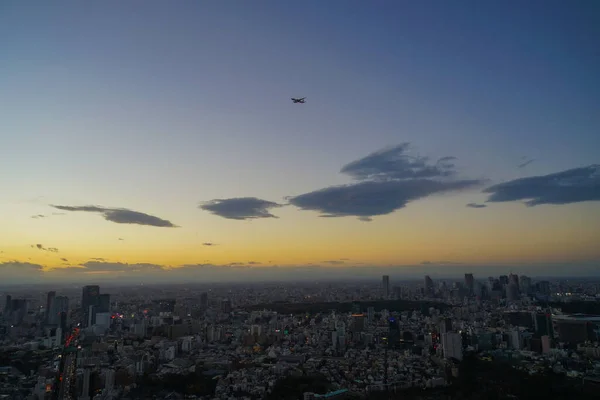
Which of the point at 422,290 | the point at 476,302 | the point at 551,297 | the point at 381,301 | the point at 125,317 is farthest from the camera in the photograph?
the point at 422,290

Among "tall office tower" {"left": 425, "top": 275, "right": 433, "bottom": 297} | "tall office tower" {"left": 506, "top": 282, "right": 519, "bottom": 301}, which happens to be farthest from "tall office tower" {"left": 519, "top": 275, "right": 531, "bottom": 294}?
"tall office tower" {"left": 425, "top": 275, "right": 433, "bottom": 297}

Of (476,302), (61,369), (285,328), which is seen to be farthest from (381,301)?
(61,369)

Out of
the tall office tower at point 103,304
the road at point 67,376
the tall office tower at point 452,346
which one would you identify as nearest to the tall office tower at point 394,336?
the tall office tower at point 452,346

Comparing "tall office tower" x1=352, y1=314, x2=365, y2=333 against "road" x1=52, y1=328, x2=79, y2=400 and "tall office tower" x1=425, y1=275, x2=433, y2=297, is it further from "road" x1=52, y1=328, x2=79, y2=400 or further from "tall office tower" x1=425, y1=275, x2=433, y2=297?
"tall office tower" x1=425, y1=275, x2=433, y2=297

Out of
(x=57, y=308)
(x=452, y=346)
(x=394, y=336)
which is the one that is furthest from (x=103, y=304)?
(x=452, y=346)

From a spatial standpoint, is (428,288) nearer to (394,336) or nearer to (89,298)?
(394,336)

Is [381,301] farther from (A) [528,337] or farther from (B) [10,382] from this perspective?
(B) [10,382]

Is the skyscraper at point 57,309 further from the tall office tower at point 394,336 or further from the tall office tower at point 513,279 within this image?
the tall office tower at point 513,279
